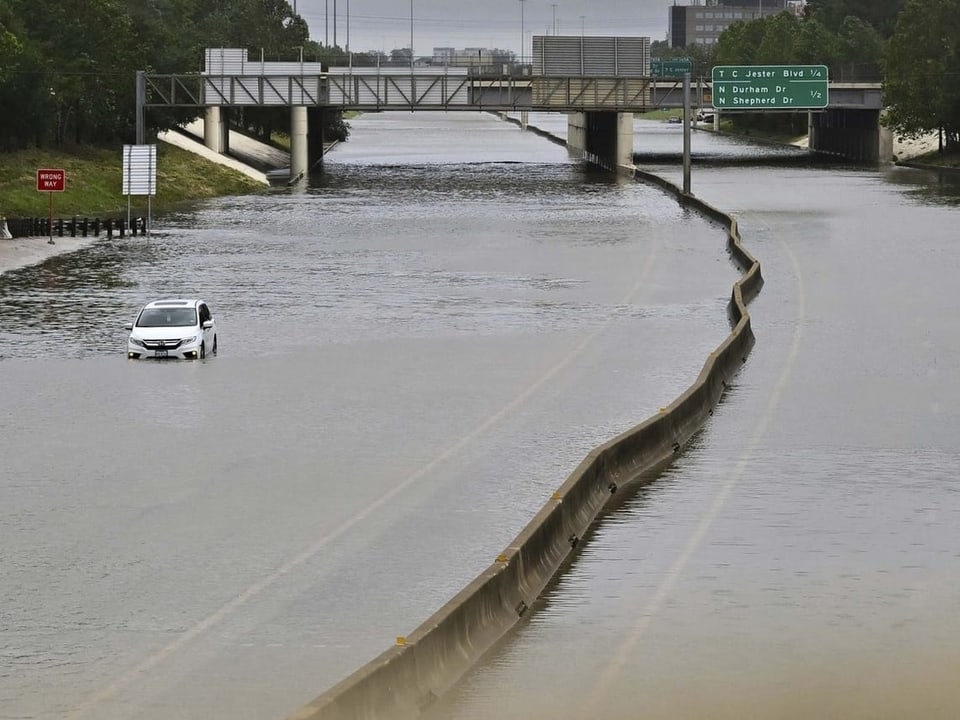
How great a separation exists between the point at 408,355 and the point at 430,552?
21609mm

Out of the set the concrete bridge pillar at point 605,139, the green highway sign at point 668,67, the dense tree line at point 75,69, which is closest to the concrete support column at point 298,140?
the dense tree line at point 75,69

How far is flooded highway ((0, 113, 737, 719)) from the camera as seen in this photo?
22.0m

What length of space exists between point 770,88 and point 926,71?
1720 cm

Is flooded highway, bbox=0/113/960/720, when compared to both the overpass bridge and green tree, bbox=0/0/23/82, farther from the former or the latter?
the overpass bridge

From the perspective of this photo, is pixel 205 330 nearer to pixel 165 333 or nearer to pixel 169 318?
pixel 169 318

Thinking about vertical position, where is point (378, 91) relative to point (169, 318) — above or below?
above

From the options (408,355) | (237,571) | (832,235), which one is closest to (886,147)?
(832,235)

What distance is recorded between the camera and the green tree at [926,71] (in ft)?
487

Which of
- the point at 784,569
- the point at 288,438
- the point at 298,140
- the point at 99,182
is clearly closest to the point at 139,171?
the point at 99,182

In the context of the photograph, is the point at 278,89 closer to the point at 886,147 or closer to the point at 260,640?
the point at 886,147

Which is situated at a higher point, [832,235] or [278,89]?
[278,89]

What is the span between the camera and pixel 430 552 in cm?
2673

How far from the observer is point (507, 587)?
21.7m

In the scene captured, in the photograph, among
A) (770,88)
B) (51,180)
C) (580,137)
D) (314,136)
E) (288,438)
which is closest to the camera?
(288,438)
